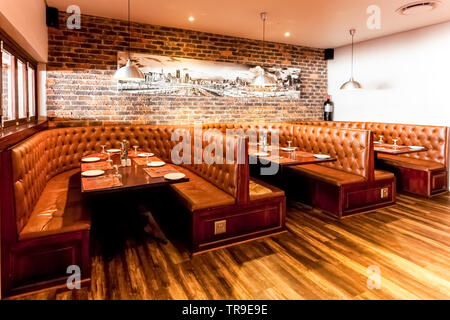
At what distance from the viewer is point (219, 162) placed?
138 inches

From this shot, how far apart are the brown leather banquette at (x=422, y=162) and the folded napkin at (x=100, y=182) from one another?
14.2 ft

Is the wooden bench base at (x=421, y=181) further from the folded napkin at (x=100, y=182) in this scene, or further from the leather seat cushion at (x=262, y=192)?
the folded napkin at (x=100, y=182)

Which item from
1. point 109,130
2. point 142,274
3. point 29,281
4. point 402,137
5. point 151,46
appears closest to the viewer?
point 29,281

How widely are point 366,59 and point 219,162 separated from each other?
4816mm

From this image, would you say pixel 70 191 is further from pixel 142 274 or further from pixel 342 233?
pixel 342 233

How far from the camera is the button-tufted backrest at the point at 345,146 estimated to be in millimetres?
4043

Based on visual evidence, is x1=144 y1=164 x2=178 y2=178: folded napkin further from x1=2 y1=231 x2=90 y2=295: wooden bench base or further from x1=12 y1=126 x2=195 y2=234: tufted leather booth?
x1=12 y1=126 x2=195 y2=234: tufted leather booth

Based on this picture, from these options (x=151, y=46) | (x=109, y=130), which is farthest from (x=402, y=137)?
(x=109, y=130)

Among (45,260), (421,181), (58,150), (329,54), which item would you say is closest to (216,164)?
(45,260)

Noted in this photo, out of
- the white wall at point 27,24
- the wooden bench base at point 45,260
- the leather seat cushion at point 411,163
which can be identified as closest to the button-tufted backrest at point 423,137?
the leather seat cushion at point 411,163

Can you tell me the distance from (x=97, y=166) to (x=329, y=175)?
2.93 meters

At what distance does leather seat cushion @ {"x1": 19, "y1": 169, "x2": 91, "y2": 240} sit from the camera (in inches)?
93.9

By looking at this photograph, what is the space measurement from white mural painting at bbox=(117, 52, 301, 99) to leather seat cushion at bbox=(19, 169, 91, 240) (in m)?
2.29

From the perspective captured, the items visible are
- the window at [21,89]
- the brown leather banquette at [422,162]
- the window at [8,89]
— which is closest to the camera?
the window at [8,89]
